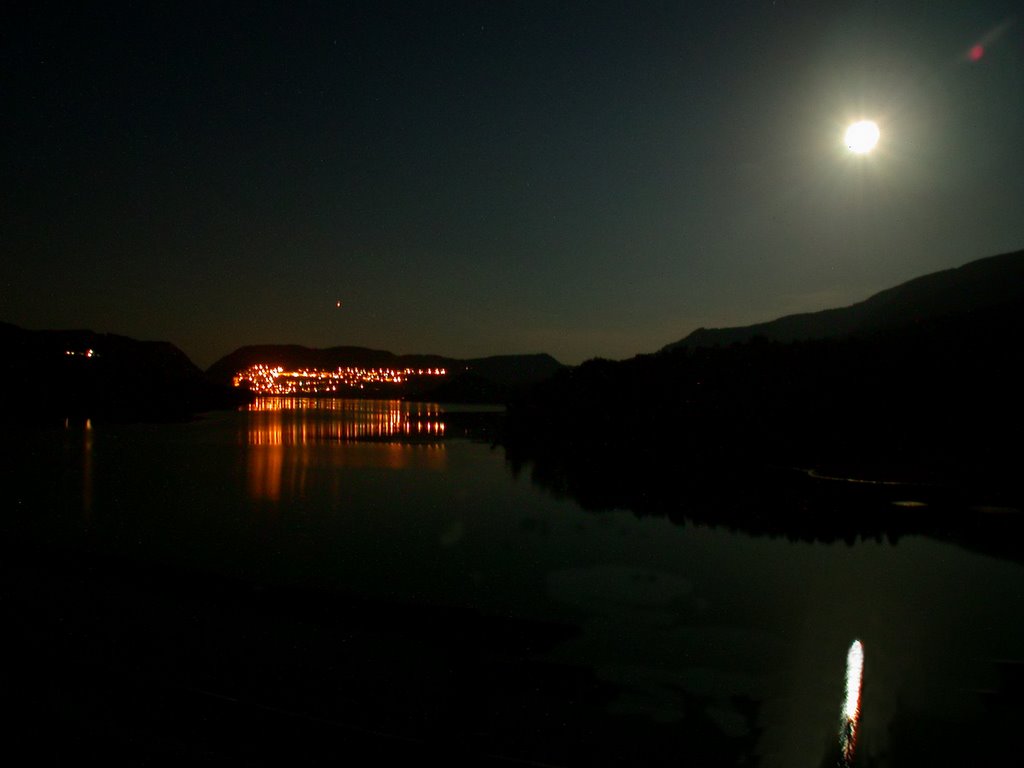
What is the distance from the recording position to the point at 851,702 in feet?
19.4

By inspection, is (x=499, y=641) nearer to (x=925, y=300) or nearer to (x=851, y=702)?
(x=851, y=702)

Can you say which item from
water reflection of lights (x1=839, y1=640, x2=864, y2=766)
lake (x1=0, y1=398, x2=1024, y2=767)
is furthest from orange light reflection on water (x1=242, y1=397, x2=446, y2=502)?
water reflection of lights (x1=839, y1=640, x2=864, y2=766)

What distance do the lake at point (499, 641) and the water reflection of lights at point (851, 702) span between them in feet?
0.21

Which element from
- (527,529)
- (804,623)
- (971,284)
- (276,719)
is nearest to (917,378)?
(527,529)

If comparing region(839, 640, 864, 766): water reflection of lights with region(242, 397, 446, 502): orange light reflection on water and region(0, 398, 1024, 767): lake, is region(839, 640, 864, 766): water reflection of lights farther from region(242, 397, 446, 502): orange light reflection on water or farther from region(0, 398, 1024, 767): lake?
region(242, 397, 446, 502): orange light reflection on water

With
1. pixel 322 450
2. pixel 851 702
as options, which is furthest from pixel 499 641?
pixel 322 450

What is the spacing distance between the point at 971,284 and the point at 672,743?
7410 cm

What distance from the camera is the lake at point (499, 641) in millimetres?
4324

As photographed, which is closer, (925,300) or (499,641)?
(499,641)

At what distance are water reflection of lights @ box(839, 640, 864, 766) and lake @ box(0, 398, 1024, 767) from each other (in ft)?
0.21

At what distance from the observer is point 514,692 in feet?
18.0

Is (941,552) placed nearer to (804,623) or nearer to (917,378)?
(804,623)

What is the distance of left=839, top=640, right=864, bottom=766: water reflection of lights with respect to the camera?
5.04 metres

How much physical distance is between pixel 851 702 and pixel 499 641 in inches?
107
